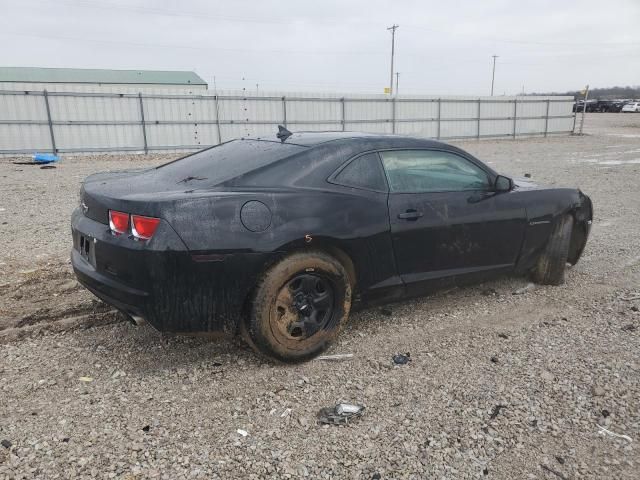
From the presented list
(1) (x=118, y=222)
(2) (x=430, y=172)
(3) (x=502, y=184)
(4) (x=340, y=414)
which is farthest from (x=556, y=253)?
(1) (x=118, y=222)

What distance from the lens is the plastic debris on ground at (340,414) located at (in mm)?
2822

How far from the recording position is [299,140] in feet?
12.8

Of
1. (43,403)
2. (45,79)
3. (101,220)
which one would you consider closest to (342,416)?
(43,403)

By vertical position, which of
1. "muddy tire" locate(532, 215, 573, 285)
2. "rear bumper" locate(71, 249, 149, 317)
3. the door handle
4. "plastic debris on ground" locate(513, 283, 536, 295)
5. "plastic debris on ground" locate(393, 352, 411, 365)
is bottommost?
"plastic debris on ground" locate(513, 283, 536, 295)

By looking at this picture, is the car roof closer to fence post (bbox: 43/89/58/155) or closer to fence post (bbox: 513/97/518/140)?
fence post (bbox: 43/89/58/155)

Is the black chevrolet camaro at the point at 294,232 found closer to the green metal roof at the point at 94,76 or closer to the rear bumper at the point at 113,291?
the rear bumper at the point at 113,291

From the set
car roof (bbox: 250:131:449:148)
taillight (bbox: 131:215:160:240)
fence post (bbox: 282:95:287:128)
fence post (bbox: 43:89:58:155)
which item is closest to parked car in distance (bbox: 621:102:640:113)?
fence post (bbox: 282:95:287:128)

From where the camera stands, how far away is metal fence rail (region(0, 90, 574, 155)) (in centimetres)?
1722

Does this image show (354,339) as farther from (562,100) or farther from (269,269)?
(562,100)

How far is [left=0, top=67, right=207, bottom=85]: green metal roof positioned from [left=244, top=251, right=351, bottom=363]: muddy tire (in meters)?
56.0

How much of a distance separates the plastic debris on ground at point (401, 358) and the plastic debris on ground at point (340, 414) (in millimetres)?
618

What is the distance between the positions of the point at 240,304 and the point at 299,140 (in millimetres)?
1401

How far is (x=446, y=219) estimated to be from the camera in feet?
12.9

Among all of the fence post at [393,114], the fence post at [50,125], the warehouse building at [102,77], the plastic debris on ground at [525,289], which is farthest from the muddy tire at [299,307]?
the warehouse building at [102,77]
